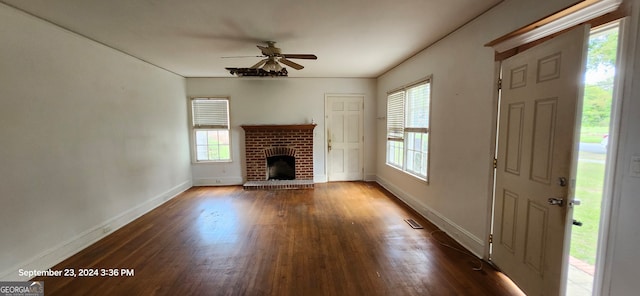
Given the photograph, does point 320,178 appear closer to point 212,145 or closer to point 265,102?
point 265,102

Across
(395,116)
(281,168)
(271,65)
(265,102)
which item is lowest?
(281,168)

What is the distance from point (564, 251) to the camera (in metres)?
1.51

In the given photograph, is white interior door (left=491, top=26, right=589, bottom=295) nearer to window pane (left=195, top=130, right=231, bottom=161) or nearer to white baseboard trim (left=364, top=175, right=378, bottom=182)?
white baseboard trim (left=364, top=175, right=378, bottom=182)

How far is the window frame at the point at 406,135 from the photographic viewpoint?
3449 mm

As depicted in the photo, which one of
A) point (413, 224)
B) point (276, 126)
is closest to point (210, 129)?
point (276, 126)

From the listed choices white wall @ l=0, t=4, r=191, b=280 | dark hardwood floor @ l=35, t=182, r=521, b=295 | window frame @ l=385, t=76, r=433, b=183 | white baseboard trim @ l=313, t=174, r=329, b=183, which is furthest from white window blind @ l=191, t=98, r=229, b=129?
window frame @ l=385, t=76, r=433, b=183

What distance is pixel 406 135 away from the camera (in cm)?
420

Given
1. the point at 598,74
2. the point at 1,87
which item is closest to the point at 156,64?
the point at 1,87

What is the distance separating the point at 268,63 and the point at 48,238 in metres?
3.00

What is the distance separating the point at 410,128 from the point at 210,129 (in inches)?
172

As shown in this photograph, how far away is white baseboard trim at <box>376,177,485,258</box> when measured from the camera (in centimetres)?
246

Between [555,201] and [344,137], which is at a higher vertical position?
[344,137]

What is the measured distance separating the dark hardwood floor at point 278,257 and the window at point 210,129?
1821 millimetres

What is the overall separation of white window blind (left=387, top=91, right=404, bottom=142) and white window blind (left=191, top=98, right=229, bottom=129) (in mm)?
3668
